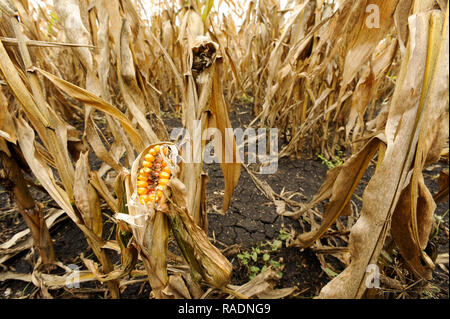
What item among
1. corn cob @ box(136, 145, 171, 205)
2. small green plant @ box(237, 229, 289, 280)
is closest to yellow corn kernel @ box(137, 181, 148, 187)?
corn cob @ box(136, 145, 171, 205)

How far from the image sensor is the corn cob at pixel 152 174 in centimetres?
45

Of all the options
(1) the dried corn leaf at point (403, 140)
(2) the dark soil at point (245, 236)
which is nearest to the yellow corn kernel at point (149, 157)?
(1) the dried corn leaf at point (403, 140)

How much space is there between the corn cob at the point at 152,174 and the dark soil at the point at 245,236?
→ 1.46 ft

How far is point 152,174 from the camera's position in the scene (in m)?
0.47

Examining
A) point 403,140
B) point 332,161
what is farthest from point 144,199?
point 332,161

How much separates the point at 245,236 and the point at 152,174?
1.81 feet

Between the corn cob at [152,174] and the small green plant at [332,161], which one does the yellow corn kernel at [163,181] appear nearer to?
the corn cob at [152,174]

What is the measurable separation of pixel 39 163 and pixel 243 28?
2.05 m

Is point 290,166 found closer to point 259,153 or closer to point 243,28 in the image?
point 259,153

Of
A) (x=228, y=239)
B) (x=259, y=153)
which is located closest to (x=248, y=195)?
(x=228, y=239)

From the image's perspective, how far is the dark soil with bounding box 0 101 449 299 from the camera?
738 mm

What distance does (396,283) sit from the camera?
55 cm

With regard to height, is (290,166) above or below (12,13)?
below

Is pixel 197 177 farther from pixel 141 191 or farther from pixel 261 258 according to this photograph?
pixel 261 258
